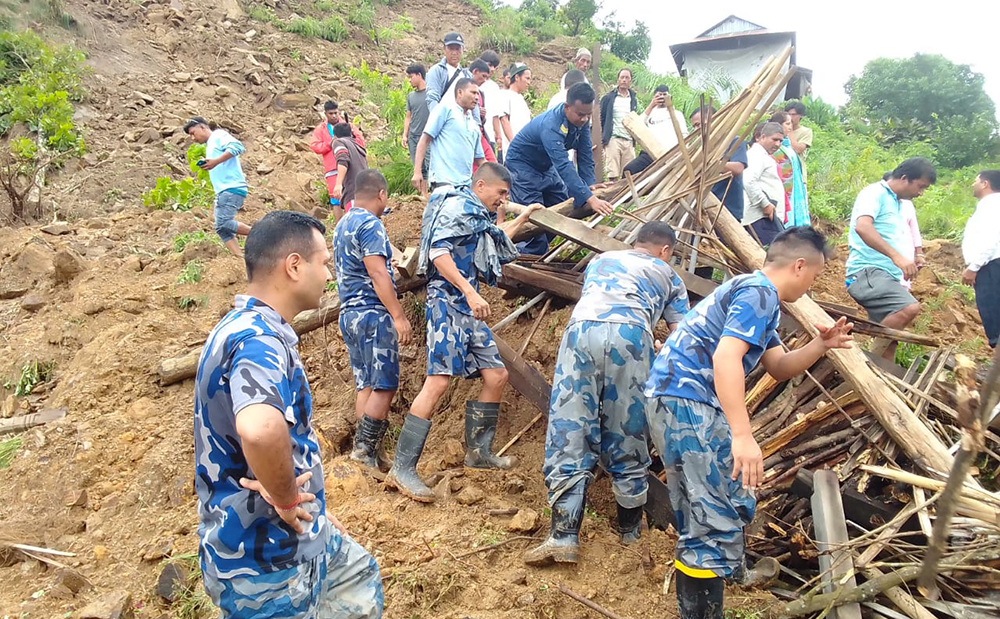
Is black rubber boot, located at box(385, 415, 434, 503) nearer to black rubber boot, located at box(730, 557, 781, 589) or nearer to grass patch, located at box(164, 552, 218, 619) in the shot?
grass patch, located at box(164, 552, 218, 619)

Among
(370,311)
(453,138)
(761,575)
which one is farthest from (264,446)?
(453,138)

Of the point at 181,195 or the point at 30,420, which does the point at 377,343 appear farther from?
the point at 181,195

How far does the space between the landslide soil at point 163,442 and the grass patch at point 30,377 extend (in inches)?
3.0

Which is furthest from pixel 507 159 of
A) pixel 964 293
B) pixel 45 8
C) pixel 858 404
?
pixel 45 8

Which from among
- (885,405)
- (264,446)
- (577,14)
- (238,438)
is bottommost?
(885,405)

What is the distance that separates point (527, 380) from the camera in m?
4.50

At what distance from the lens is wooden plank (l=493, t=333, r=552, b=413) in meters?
4.45

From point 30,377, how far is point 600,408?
5.91 meters

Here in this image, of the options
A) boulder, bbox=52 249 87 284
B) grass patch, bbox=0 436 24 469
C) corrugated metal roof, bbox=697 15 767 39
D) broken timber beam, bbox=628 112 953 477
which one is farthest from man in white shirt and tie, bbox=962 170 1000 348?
corrugated metal roof, bbox=697 15 767 39

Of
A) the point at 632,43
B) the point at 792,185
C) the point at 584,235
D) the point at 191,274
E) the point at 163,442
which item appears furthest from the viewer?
the point at 632,43

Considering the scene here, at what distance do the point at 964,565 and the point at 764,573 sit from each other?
876 mm

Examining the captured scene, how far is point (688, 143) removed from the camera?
203 inches

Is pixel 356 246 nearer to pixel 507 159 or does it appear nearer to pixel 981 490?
pixel 507 159

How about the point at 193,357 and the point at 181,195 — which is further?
the point at 181,195
